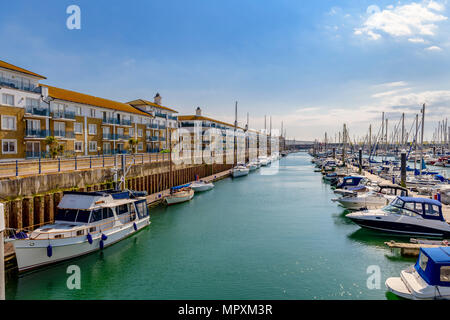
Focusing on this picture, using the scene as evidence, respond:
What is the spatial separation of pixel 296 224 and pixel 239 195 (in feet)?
61.9

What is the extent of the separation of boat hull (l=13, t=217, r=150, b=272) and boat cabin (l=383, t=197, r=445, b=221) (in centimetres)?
2389

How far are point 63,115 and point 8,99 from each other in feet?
26.3

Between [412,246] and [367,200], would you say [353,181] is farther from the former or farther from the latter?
[412,246]

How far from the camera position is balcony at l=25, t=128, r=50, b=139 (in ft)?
123

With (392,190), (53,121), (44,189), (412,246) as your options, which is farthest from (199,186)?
(412,246)

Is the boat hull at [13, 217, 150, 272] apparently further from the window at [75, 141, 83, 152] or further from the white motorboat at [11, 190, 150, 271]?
the window at [75, 141, 83, 152]

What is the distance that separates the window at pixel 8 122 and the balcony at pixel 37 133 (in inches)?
64.4

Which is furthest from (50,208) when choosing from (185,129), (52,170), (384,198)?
(185,129)

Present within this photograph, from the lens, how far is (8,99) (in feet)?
117

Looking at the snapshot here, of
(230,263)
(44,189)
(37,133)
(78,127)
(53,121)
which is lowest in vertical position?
(230,263)

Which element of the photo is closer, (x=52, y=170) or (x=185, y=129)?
(x=52, y=170)
